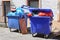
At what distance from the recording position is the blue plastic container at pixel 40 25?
417 inches

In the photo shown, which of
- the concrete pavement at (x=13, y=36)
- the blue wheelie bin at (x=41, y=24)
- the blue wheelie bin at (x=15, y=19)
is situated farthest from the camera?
the blue wheelie bin at (x=15, y=19)

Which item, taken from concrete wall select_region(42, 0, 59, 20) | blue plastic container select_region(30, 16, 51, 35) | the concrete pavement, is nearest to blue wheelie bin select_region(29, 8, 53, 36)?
blue plastic container select_region(30, 16, 51, 35)

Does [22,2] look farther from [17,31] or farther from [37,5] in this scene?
[17,31]

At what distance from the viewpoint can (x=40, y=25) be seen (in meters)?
10.7

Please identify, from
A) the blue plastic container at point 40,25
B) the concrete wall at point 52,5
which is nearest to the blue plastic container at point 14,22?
the blue plastic container at point 40,25

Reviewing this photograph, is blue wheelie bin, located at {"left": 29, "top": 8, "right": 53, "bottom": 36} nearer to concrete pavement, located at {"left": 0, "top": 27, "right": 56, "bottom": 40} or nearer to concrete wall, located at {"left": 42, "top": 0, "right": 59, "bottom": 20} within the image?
concrete pavement, located at {"left": 0, "top": 27, "right": 56, "bottom": 40}

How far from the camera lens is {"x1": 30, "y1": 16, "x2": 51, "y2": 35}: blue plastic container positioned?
Answer: 10.6m

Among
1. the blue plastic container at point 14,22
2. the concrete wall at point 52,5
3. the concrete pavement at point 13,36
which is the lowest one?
the concrete pavement at point 13,36

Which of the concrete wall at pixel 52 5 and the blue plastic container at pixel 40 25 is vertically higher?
the concrete wall at pixel 52 5

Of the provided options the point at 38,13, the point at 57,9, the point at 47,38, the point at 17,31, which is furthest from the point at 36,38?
the point at 57,9

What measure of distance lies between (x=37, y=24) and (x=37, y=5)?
202 inches

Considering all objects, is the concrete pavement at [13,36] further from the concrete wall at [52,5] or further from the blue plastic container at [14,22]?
the concrete wall at [52,5]

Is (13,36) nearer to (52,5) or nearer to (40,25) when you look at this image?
(40,25)

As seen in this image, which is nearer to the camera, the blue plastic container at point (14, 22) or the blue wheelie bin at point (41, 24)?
the blue wheelie bin at point (41, 24)
